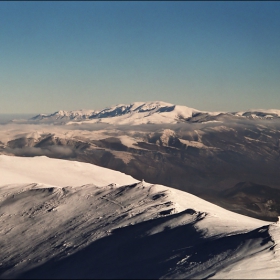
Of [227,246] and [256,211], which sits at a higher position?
[227,246]

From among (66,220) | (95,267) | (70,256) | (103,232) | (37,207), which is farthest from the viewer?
(37,207)

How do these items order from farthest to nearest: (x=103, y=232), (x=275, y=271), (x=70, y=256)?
(x=103, y=232), (x=70, y=256), (x=275, y=271)

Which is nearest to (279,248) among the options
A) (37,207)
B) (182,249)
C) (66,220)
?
(182,249)

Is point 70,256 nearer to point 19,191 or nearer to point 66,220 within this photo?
point 66,220

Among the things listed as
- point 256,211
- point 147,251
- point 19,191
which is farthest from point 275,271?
point 256,211

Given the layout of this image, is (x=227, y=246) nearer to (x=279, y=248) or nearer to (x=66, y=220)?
(x=279, y=248)

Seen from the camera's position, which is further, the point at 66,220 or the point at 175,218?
the point at 66,220
